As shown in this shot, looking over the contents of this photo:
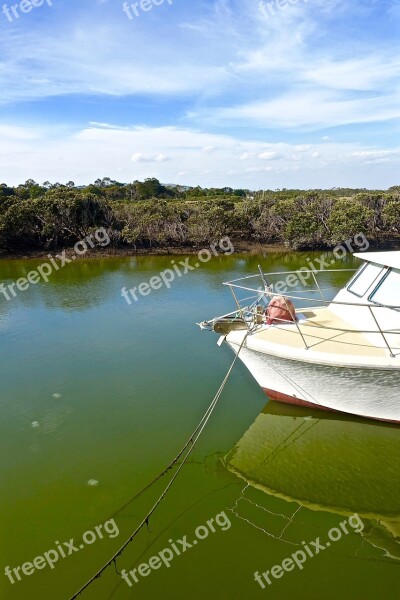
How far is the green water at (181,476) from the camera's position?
518 centimetres

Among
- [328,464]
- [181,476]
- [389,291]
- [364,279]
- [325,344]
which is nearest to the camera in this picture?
[181,476]

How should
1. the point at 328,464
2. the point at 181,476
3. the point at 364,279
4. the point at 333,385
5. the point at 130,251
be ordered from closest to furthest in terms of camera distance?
the point at 181,476
the point at 328,464
the point at 333,385
the point at 364,279
the point at 130,251

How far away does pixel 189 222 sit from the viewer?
108 ft

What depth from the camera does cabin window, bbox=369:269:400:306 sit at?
8156 mm

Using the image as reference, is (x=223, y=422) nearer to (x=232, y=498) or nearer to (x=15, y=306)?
(x=232, y=498)

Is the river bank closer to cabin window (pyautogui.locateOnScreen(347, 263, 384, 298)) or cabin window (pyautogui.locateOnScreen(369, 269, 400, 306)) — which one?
cabin window (pyautogui.locateOnScreen(347, 263, 384, 298))

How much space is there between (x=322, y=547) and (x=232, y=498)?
4.59 feet

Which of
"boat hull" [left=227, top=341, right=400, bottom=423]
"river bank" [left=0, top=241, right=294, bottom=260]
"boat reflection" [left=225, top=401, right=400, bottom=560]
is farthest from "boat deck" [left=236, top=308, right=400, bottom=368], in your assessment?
"river bank" [left=0, top=241, right=294, bottom=260]

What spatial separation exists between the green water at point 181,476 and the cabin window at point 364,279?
2728 mm

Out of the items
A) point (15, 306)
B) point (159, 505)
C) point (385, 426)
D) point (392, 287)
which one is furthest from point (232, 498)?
point (15, 306)

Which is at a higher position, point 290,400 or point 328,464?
point 290,400

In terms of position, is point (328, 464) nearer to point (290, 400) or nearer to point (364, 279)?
point (290, 400)

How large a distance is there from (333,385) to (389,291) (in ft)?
7.31

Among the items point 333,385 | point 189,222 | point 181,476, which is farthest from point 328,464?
point 189,222
